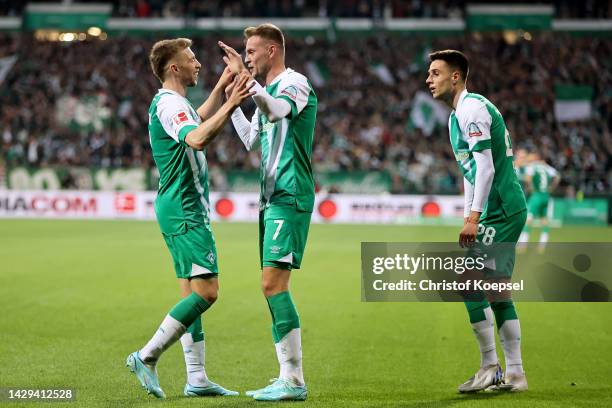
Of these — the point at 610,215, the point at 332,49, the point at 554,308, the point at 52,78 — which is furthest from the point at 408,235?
the point at 52,78

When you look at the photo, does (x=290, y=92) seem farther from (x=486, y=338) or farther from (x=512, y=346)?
(x=512, y=346)

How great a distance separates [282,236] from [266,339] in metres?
3.09

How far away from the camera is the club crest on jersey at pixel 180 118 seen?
6.21m

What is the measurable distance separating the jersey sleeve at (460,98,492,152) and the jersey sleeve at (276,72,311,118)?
129 centimetres

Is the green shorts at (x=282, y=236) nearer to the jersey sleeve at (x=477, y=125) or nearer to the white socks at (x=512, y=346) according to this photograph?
the jersey sleeve at (x=477, y=125)

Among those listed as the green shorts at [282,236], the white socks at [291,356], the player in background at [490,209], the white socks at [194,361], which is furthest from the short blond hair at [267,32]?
the white socks at [194,361]

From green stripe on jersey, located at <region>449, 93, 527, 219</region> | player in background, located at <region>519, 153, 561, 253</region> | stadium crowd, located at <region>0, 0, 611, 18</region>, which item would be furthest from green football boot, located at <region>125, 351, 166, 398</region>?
stadium crowd, located at <region>0, 0, 611, 18</region>

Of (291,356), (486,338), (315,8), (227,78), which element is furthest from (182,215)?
(315,8)

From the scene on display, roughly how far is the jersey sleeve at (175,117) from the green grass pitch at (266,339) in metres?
1.94

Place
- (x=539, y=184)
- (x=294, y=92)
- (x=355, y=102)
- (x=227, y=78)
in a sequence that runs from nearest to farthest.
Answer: (x=227, y=78) → (x=294, y=92) → (x=539, y=184) → (x=355, y=102)

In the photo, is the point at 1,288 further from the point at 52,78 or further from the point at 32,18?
the point at 32,18

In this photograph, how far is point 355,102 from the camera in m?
36.6

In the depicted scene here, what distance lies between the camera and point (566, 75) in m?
36.9

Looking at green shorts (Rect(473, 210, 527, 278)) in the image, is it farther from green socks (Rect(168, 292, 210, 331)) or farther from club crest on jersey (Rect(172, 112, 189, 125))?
club crest on jersey (Rect(172, 112, 189, 125))
